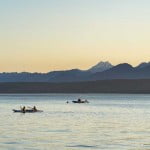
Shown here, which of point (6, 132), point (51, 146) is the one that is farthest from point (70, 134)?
point (51, 146)

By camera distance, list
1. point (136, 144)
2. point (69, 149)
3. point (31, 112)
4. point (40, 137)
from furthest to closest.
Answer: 1. point (31, 112)
2. point (40, 137)
3. point (136, 144)
4. point (69, 149)

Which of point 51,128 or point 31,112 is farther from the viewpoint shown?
point 31,112

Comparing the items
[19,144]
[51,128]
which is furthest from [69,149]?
[51,128]

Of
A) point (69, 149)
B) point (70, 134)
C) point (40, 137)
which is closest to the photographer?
point (69, 149)

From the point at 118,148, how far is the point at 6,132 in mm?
20891

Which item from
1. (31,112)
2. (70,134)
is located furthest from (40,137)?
(31,112)

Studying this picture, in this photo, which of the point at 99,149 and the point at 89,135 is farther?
the point at 89,135

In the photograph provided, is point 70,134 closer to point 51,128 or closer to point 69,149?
point 51,128

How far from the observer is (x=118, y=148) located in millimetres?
53031

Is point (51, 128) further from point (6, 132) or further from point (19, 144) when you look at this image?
point (19, 144)

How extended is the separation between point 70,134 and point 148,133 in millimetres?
9157

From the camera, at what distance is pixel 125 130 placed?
2906 inches

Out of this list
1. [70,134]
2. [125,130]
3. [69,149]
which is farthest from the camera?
[125,130]

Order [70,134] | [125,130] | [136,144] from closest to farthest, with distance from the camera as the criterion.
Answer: [136,144], [70,134], [125,130]
